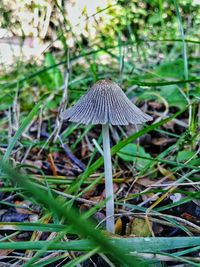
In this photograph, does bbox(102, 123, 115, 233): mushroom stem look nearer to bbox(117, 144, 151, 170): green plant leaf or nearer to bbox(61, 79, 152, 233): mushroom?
bbox(61, 79, 152, 233): mushroom

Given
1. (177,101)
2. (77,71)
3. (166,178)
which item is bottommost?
(166,178)

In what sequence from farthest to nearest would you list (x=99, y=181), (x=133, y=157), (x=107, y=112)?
1. (x=133, y=157)
2. (x=99, y=181)
3. (x=107, y=112)

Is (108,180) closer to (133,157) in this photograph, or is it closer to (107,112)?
(107,112)

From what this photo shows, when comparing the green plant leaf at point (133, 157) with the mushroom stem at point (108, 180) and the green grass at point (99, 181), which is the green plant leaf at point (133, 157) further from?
the mushroom stem at point (108, 180)

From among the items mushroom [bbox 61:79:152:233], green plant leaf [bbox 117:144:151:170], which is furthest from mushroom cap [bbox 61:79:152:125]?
green plant leaf [bbox 117:144:151:170]

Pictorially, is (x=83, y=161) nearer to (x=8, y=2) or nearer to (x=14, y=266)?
(x=14, y=266)

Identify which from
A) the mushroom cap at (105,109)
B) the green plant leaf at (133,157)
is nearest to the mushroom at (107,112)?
the mushroom cap at (105,109)

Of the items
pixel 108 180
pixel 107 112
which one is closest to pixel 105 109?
pixel 107 112

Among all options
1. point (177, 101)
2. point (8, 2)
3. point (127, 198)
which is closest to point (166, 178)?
point (127, 198)
